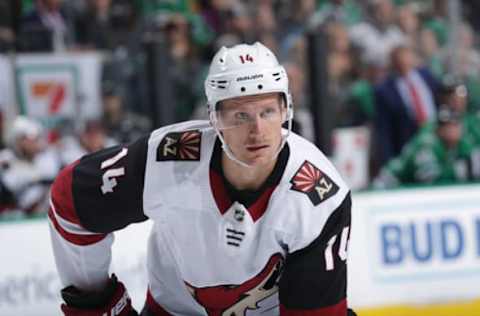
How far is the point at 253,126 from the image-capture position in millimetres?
2178

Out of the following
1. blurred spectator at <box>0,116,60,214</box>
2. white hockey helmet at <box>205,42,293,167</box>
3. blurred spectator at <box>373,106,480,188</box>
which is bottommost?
blurred spectator at <box>373,106,480,188</box>

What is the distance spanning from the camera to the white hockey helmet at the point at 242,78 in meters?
2.20

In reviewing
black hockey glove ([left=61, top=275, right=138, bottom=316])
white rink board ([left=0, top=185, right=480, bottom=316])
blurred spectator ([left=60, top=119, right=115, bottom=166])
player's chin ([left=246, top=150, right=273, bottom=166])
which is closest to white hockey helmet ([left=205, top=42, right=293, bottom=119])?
player's chin ([left=246, top=150, right=273, bottom=166])

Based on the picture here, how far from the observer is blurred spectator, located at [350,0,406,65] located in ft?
18.9

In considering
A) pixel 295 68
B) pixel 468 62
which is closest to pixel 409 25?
pixel 468 62

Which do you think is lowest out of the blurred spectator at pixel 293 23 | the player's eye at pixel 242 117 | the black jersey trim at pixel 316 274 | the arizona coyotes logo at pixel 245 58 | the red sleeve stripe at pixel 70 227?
the black jersey trim at pixel 316 274

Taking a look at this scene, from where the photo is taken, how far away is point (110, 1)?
5.33 meters

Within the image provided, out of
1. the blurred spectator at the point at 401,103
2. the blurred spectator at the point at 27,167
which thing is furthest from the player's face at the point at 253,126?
the blurred spectator at the point at 401,103

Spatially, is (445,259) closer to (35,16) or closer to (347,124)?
(347,124)

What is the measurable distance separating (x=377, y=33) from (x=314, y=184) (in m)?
3.73

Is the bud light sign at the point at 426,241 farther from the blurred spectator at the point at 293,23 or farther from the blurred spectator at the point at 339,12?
the blurred spectator at the point at 339,12

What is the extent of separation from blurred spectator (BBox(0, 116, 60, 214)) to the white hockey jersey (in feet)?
6.43

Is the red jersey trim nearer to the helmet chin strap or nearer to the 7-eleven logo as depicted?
the helmet chin strap

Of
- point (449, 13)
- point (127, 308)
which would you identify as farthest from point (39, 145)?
point (449, 13)
